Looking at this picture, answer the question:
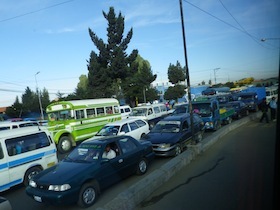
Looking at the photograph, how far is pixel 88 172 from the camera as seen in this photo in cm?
645

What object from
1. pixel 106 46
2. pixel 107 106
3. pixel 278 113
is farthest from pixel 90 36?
pixel 278 113

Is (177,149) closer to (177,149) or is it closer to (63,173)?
(177,149)

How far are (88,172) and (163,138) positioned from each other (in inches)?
187

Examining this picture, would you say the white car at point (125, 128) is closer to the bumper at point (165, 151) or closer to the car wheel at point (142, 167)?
the bumper at point (165, 151)

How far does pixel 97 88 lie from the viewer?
41.2 m

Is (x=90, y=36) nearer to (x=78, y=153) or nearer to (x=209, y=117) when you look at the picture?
(x=209, y=117)

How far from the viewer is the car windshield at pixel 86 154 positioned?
718cm

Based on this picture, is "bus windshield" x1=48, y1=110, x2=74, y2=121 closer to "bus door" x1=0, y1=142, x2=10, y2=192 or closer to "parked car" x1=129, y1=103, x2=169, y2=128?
"parked car" x1=129, y1=103, x2=169, y2=128

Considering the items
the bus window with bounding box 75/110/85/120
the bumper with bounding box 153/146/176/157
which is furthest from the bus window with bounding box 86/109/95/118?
the bumper with bounding box 153/146/176/157

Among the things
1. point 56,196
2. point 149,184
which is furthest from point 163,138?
point 56,196

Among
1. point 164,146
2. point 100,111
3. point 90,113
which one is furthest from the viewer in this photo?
point 100,111

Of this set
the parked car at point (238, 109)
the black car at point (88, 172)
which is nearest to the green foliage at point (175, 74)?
the parked car at point (238, 109)

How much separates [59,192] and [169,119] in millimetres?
7220

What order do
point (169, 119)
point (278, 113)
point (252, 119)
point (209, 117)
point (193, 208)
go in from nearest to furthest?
point (278, 113)
point (193, 208)
point (169, 119)
point (209, 117)
point (252, 119)
